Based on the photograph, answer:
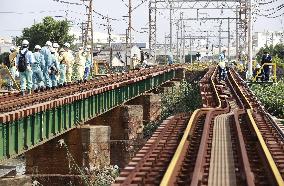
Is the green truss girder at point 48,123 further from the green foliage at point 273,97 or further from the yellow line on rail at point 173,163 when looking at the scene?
the green foliage at point 273,97

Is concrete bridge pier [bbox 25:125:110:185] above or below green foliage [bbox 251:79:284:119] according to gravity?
below

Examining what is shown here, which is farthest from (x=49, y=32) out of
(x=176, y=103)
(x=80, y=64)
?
(x=80, y=64)

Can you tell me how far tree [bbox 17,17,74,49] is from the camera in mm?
92750

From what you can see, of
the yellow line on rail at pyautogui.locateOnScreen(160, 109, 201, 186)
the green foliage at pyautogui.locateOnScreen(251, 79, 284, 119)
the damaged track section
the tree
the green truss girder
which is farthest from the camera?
the tree

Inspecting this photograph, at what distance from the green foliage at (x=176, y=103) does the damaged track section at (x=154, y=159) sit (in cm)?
1400

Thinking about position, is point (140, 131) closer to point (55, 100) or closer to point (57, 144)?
point (57, 144)

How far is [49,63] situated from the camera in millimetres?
20328

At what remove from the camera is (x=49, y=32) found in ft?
305

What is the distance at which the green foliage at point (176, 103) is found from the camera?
105 feet

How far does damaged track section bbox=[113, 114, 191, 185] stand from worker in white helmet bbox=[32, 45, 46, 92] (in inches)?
201

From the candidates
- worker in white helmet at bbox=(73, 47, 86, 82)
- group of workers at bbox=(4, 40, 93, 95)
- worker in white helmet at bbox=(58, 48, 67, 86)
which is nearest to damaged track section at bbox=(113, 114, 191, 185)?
group of workers at bbox=(4, 40, 93, 95)

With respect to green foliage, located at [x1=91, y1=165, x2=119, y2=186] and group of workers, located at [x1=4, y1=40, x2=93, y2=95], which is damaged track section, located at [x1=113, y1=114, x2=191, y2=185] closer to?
green foliage, located at [x1=91, y1=165, x2=119, y2=186]

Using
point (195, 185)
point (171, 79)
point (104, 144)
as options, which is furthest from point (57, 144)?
point (171, 79)

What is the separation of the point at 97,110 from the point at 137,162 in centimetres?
987
